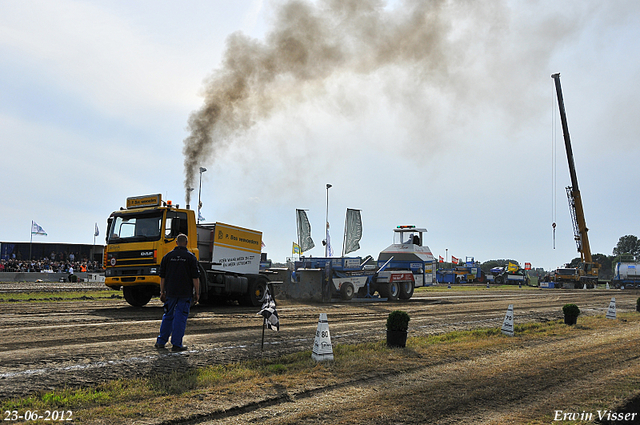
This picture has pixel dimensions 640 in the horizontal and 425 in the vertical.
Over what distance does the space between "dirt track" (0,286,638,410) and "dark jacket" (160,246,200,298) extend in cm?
101

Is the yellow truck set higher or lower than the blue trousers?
higher

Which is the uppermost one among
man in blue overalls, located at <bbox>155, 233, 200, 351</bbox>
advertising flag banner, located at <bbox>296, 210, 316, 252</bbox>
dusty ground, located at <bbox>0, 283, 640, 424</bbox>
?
advertising flag banner, located at <bbox>296, 210, 316, 252</bbox>

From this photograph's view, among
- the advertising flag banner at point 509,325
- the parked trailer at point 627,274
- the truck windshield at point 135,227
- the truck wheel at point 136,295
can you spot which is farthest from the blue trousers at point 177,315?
the parked trailer at point 627,274

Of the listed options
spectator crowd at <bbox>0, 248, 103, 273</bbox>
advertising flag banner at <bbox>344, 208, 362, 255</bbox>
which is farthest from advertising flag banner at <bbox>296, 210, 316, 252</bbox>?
spectator crowd at <bbox>0, 248, 103, 273</bbox>

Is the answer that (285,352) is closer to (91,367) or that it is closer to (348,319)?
(91,367)

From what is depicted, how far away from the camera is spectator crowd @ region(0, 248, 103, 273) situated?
38.9 meters

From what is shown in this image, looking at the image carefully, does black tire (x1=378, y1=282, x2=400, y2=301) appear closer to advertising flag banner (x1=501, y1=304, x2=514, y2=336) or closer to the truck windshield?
advertising flag banner (x1=501, y1=304, x2=514, y2=336)

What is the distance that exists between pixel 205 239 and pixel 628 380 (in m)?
11.9

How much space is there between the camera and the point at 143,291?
48.9 ft

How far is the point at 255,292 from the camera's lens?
656 inches

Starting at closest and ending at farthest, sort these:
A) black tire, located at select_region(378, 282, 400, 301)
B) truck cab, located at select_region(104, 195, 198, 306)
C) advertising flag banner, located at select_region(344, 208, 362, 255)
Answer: truck cab, located at select_region(104, 195, 198, 306) → black tire, located at select_region(378, 282, 400, 301) → advertising flag banner, located at select_region(344, 208, 362, 255)

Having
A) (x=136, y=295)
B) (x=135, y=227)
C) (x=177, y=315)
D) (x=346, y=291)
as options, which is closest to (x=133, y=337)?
(x=177, y=315)

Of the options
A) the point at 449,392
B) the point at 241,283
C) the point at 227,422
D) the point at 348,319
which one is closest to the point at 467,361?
the point at 449,392

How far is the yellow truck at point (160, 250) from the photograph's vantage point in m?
13.5
